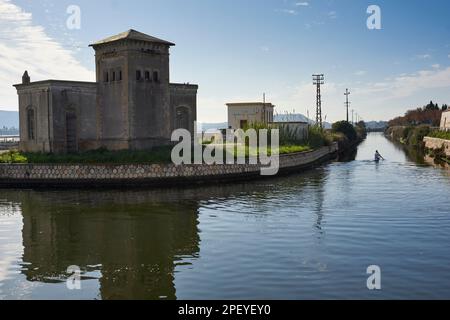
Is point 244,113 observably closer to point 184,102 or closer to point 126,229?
point 184,102

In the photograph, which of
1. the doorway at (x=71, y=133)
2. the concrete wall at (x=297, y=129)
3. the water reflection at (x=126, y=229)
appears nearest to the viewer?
the water reflection at (x=126, y=229)

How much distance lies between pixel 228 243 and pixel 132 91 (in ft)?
60.9

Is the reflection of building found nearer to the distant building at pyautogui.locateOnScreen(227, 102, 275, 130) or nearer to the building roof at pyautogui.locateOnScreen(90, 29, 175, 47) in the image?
the building roof at pyautogui.locateOnScreen(90, 29, 175, 47)

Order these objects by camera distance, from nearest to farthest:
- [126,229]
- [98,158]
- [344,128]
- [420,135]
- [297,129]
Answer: [126,229]
[98,158]
[297,129]
[420,135]
[344,128]

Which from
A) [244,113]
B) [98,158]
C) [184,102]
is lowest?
[98,158]

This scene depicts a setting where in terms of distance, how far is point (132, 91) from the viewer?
30719 mm

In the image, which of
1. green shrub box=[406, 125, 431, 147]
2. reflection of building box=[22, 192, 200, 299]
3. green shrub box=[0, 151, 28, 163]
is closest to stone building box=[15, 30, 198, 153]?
green shrub box=[0, 151, 28, 163]

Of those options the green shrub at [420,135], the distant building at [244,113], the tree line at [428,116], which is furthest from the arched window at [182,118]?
the tree line at [428,116]

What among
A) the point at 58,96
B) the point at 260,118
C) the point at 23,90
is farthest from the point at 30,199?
Answer: the point at 260,118

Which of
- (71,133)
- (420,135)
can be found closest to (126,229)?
(71,133)

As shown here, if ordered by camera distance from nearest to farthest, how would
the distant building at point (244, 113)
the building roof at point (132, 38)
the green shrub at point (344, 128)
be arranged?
the building roof at point (132, 38) < the distant building at point (244, 113) < the green shrub at point (344, 128)

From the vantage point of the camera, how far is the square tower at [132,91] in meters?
30.7

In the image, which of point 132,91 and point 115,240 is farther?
point 132,91

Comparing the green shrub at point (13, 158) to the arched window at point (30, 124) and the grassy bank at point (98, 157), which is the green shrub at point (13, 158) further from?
the arched window at point (30, 124)
